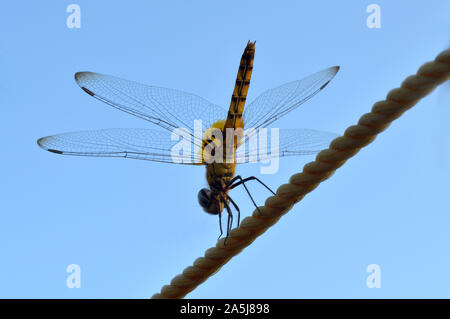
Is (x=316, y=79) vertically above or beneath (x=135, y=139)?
above

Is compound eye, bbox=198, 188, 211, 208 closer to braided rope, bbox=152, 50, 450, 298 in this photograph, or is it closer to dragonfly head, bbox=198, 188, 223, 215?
dragonfly head, bbox=198, 188, 223, 215

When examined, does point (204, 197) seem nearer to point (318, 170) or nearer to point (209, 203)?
point (209, 203)

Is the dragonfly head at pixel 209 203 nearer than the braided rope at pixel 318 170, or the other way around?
the braided rope at pixel 318 170

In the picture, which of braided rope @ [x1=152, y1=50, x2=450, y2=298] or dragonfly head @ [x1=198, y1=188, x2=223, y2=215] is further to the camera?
dragonfly head @ [x1=198, y1=188, x2=223, y2=215]

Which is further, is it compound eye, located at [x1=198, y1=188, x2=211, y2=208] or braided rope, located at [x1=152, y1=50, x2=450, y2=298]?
compound eye, located at [x1=198, y1=188, x2=211, y2=208]

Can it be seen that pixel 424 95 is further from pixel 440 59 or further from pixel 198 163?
pixel 198 163

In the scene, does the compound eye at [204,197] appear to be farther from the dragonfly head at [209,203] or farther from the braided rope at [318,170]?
the braided rope at [318,170]
